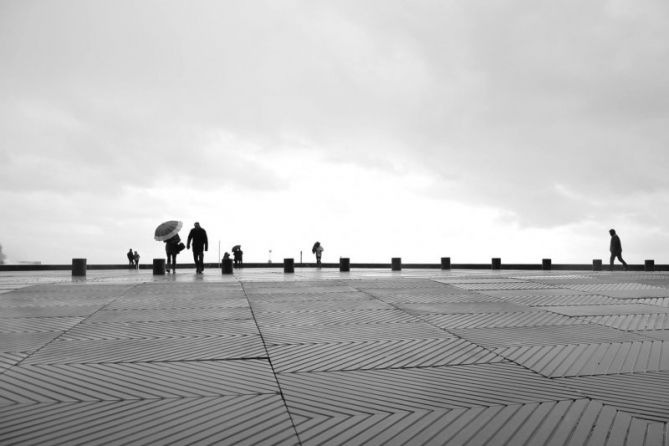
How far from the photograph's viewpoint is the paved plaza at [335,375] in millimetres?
3109

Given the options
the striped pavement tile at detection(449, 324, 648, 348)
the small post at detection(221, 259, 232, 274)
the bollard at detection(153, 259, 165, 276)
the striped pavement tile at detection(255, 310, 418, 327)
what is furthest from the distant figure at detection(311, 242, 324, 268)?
the striped pavement tile at detection(449, 324, 648, 348)

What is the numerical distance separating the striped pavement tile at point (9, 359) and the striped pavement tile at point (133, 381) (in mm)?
118

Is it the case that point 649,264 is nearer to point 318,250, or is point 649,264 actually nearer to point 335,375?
point 318,250

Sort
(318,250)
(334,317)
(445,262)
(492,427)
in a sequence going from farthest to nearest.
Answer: (318,250)
(445,262)
(334,317)
(492,427)

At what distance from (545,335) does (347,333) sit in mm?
2566

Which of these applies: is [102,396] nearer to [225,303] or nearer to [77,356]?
[77,356]

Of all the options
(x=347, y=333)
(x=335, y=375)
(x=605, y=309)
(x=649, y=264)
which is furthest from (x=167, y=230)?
(x=649, y=264)

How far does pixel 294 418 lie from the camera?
10.8 ft

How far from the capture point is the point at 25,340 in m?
5.97

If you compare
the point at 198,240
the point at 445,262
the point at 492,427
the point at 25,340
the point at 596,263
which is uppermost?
the point at 198,240

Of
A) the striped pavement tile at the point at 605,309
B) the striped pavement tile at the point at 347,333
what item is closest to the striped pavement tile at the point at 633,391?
the striped pavement tile at the point at 347,333

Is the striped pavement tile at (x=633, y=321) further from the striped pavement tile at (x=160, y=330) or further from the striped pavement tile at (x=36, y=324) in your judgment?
the striped pavement tile at (x=36, y=324)

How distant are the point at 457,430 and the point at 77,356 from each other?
4031 mm

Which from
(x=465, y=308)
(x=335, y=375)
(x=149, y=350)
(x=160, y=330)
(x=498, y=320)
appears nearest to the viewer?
(x=335, y=375)
